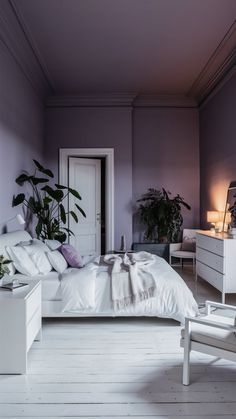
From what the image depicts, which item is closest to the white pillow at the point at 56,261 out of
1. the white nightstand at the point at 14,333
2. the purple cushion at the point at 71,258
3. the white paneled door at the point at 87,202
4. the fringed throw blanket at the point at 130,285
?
the purple cushion at the point at 71,258

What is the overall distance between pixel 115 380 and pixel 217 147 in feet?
13.0

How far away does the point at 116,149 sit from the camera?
19.1 ft

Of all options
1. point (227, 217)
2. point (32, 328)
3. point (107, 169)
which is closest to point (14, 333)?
point (32, 328)

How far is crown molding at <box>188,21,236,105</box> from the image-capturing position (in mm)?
3930

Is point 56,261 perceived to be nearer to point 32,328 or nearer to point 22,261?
point 22,261

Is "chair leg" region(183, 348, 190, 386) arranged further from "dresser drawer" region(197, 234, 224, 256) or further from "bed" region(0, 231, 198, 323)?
"dresser drawer" region(197, 234, 224, 256)

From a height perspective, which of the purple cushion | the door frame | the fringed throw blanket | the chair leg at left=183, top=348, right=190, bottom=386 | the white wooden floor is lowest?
the white wooden floor

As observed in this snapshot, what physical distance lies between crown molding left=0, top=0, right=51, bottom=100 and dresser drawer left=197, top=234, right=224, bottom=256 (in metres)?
3.38

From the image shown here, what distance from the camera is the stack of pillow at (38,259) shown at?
10.1 feet

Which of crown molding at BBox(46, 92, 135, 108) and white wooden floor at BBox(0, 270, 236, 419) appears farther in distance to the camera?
crown molding at BBox(46, 92, 135, 108)

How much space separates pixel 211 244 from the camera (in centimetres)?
404

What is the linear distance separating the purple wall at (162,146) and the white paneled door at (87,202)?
797 millimetres

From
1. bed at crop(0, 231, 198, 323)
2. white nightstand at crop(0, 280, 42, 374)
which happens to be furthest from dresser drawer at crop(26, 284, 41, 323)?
bed at crop(0, 231, 198, 323)

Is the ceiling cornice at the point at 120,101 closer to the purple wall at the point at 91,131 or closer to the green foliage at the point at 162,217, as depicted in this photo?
the purple wall at the point at 91,131
